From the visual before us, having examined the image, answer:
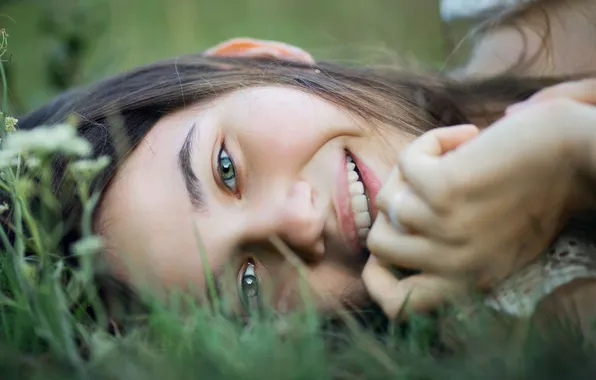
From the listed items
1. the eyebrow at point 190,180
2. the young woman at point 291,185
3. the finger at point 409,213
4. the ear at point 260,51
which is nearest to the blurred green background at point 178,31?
the ear at point 260,51

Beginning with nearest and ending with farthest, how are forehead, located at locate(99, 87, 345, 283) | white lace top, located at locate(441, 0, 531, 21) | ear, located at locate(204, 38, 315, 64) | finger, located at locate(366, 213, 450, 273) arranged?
finger, located at locate(366, 213, 450, 273) < forehead, located at locate(99, 87, 345, 283) < ear, located at locate(204, 38, 315, 64) < white lace top, located at locate(441, 0, 531, 21)

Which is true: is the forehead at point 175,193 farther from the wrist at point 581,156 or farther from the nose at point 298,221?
the wrist at point 581,156

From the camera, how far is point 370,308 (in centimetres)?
102

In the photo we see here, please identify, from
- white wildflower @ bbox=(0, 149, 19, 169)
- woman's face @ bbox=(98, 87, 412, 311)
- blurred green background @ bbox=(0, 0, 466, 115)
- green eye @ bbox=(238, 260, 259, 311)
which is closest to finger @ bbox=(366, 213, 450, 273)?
woman's face @ bbox=(98, 87, 412, 311)

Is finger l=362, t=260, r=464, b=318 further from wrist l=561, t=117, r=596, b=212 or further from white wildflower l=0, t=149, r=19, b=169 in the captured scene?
white wildflower l=0, t=149, r=19, b=169

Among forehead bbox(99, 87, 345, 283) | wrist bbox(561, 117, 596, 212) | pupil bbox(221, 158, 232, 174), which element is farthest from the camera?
pupil bbox(221, 158, 232, 174)

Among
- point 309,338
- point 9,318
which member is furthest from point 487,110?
point 9,318

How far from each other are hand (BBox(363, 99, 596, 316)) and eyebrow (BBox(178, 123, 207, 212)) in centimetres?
29

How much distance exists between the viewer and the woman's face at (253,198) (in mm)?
1070

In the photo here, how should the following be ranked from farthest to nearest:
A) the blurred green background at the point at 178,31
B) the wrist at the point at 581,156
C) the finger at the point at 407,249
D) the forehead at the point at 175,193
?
the blurred green background at the point at 178,31 < the forehead at the point at 175,193 < the finger at the point at 407,249 < the wrist at the point at 581,156

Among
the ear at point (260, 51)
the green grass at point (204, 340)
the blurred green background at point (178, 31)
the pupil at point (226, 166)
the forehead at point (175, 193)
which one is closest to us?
the green grass at point (204, 340)

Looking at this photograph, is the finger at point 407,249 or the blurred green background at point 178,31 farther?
the blurred green background at point 178,31

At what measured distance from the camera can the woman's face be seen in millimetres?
1070

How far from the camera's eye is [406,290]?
0.92 meters
